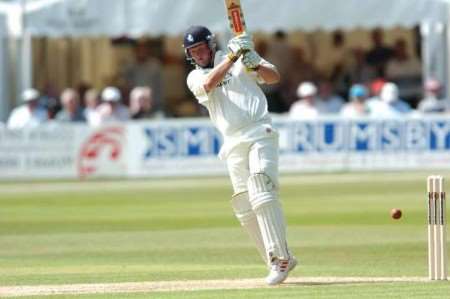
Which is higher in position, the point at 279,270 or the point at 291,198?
the point at 279,270

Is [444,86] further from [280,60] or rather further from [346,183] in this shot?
[346,183]

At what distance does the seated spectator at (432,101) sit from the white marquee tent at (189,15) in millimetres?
993

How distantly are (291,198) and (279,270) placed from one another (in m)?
7.96

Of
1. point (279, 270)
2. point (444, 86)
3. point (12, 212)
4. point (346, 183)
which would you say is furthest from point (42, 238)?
point (444, 86)

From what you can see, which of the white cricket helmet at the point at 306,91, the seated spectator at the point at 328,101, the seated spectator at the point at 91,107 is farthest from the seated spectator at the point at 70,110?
the seated spectator at the point at 328,101

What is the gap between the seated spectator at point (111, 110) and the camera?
21109mm

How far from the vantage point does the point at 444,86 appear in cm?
2283

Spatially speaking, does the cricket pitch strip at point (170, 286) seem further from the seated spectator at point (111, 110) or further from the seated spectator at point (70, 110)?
the seated spectator at point (70, 110)

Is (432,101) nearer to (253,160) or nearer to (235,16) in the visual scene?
(253,160)

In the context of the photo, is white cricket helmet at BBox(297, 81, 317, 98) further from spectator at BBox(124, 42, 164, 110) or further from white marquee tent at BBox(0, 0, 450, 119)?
spectator at BBox(124, 42, 164, 110)

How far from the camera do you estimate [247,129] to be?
9008 mm

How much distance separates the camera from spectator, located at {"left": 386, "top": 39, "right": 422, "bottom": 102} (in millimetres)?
23781

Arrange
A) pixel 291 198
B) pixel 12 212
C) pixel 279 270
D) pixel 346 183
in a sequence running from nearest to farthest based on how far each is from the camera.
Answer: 1. pixel 279 270
2. pixel 12 212
3. pixel 291 198
4. pixel 346 183

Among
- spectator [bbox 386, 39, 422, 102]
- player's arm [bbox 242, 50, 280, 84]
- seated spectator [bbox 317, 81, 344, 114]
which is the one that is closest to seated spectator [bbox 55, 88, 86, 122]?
seated spectator [bbox 317, 81, 344, 114]
